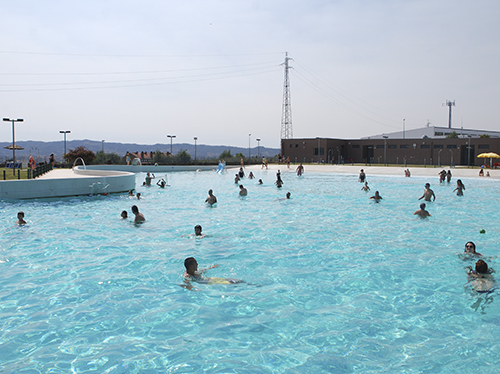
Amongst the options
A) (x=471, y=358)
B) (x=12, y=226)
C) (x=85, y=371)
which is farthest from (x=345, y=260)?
(x=12, y=226)

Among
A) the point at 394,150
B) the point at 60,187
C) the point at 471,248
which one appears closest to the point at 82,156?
the point at 60,187

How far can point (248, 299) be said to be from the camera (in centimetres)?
740

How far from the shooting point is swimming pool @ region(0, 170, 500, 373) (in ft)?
17.7

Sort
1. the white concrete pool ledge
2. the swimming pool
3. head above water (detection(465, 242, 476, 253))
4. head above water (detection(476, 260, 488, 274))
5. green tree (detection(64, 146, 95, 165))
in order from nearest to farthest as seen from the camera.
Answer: the swimming pool, head above water (detection(476, 260, 488, 274)), head above water (detection(465, 242, 476, 253)), the white concrete pool ledge, green tree (detection(64, 146, 95, 165))

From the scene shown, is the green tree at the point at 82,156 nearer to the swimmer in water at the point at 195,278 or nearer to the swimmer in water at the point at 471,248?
the swimmer in water at the point at 195,278

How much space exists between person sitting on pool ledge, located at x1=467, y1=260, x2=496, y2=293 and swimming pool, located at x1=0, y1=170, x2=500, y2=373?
0.30 metres

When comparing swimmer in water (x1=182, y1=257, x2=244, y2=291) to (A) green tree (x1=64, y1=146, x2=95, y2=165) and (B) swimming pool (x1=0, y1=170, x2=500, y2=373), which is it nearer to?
(B) swimming pool (x1=0, y1=170, x2=500, y2=373)

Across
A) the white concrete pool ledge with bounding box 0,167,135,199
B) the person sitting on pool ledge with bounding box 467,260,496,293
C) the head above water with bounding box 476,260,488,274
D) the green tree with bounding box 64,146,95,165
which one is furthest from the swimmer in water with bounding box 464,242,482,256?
the green tree with bounding box 64,146,95,165

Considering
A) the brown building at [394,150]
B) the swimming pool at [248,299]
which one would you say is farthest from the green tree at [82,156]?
the swimming pool at [248,299]

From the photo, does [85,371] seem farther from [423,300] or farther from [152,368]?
[423,300]

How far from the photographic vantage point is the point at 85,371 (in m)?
5.07

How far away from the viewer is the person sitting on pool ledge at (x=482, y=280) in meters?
7.64

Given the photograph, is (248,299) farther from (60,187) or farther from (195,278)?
(60,187)

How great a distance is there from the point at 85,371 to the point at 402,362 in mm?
4251
